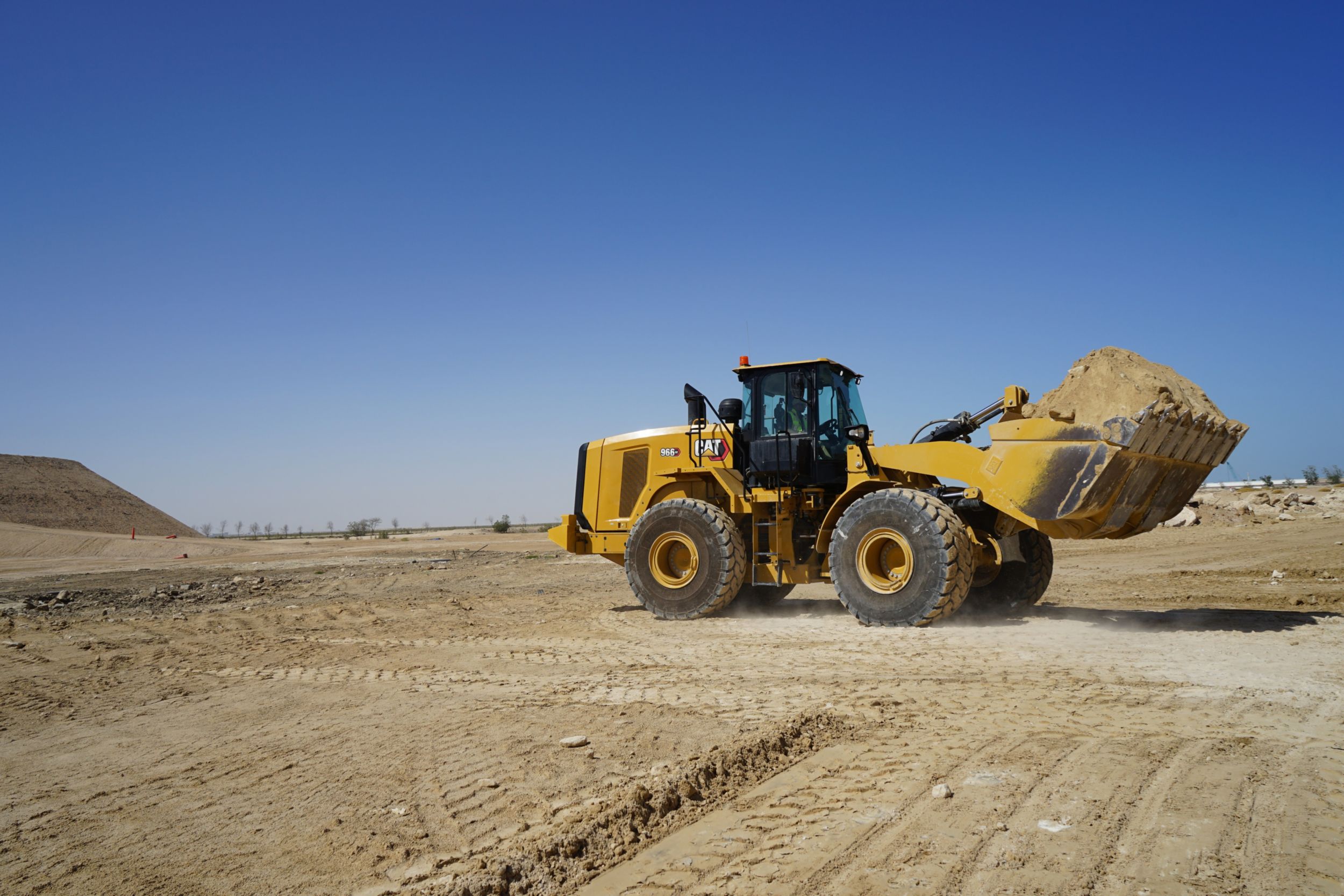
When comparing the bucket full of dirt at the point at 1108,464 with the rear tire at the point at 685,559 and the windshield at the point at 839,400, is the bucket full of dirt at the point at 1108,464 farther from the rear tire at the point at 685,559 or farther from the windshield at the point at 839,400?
the rear tire at the point at 685,559

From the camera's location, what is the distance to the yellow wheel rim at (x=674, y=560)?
936 cm

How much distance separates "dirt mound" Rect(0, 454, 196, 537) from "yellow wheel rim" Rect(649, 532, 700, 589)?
42519mm

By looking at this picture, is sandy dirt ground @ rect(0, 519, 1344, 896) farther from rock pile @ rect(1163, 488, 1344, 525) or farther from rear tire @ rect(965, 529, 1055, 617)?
rock pile @ rect(1163, 488, 1344, 525)

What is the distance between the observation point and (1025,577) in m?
8.74

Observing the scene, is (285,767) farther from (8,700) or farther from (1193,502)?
(1193,502)

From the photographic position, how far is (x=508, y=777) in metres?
3.68

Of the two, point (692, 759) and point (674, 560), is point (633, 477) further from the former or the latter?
point (692, 759)

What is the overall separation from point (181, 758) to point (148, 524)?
1921 inches

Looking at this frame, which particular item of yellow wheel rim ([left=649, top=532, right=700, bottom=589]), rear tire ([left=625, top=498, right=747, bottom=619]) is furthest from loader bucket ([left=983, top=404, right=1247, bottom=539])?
yellow wheel rim ([left=649, top=532, right=700, bottom=589])

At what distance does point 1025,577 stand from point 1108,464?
236 centimetres

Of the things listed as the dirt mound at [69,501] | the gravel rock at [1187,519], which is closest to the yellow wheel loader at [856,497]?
the gravel rock at [1187,519]

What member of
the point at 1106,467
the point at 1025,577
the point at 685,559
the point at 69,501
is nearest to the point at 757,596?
the point at 685,559

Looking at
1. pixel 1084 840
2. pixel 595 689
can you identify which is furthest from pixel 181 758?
pixel 1084 840

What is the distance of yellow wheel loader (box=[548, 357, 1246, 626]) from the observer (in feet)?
23.5
